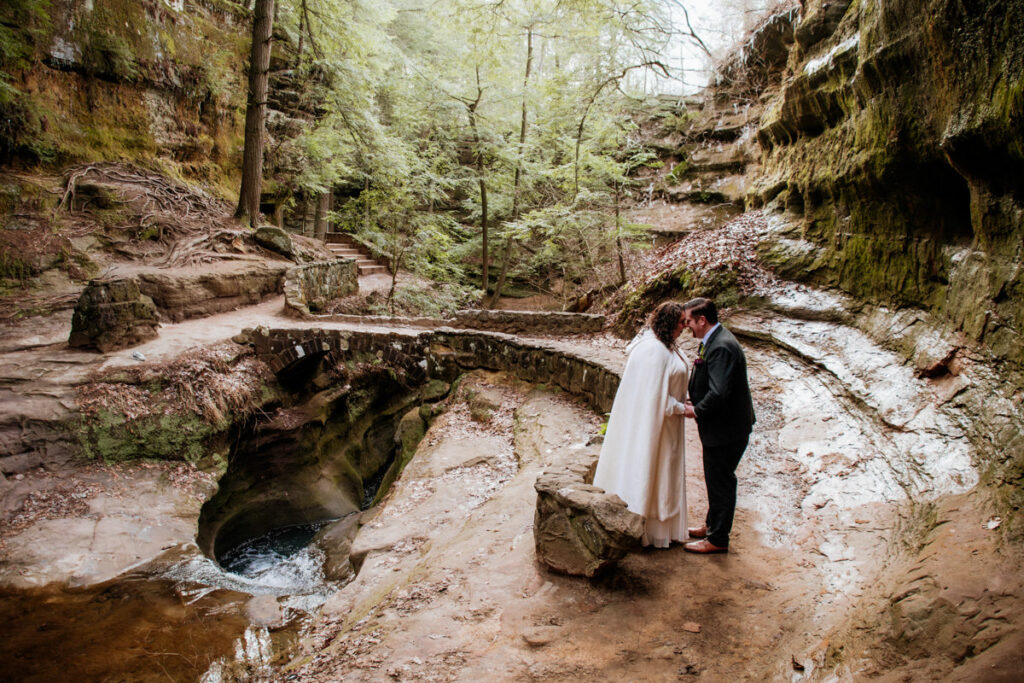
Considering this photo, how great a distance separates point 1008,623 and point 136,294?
440 inches

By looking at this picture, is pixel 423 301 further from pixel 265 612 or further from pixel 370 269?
pixel 265 612

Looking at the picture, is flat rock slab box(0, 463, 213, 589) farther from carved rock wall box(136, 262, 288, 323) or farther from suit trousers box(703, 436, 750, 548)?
suit trousers box(703, 436, 750, 548)

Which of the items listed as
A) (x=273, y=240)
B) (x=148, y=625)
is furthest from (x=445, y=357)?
(x=273, y=240)

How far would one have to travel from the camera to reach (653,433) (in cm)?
353

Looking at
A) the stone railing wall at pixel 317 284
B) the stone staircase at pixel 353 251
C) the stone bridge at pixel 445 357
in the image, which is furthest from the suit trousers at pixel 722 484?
the stone staircase at pixel 353 251

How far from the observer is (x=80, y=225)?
11016 mm

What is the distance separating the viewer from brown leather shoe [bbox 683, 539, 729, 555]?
365cm

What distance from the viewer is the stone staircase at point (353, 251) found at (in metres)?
19.4

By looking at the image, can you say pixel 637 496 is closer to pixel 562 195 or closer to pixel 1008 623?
pixel 1008 623

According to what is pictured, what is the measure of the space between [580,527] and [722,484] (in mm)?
1099

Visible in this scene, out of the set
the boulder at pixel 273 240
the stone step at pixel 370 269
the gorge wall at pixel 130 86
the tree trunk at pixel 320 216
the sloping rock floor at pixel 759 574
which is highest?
the gorge wall at pixel 130 86

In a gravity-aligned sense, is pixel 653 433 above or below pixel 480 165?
below

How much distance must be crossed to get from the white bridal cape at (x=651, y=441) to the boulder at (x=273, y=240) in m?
13.1

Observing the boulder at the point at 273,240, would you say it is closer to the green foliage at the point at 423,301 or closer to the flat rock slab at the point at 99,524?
the green foliage at the point at 423,301
